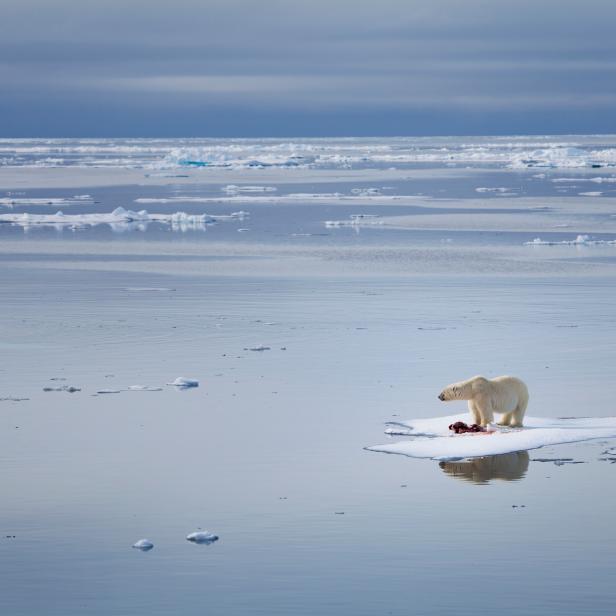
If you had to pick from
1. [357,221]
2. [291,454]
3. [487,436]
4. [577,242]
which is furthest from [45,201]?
[291,454]

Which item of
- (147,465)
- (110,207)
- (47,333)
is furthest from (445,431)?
(110,207)

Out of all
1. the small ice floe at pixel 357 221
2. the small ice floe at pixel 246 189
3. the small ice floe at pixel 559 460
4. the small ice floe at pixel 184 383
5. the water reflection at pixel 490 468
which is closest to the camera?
the water reflection at pixel 490 468

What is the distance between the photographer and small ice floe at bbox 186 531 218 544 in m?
6.43

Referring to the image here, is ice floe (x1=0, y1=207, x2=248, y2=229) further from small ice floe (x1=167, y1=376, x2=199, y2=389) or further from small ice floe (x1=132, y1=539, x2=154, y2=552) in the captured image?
small ice floe (x1=132, y1=539, x2=154, y2=552)

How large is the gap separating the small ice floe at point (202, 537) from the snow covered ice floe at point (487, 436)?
79.4 inches

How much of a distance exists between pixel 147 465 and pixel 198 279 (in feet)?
35.4

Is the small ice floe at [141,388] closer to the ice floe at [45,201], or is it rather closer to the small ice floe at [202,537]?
the small ice floe at [202,537]

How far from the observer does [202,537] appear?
6.43 metres

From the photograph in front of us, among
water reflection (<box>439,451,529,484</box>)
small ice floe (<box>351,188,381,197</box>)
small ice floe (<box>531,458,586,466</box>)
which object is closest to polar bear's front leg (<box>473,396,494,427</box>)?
water reflection (<box>439,451,529,484</box>)

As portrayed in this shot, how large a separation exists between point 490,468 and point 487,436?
72cm

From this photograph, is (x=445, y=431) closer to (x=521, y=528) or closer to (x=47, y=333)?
(x=521, y=528)

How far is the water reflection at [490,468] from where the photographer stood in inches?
302

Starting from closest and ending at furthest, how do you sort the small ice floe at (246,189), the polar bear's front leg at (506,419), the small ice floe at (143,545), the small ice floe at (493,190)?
the small ice floe at (143,545) < the polar bear's front leg at (506,419) < the small ice floe at (493,190) < the small ice floe at (246,189)

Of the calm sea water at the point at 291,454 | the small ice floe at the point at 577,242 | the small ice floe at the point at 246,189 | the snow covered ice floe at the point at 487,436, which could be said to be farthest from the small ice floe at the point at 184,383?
the small ice floe at the point at 246,189
